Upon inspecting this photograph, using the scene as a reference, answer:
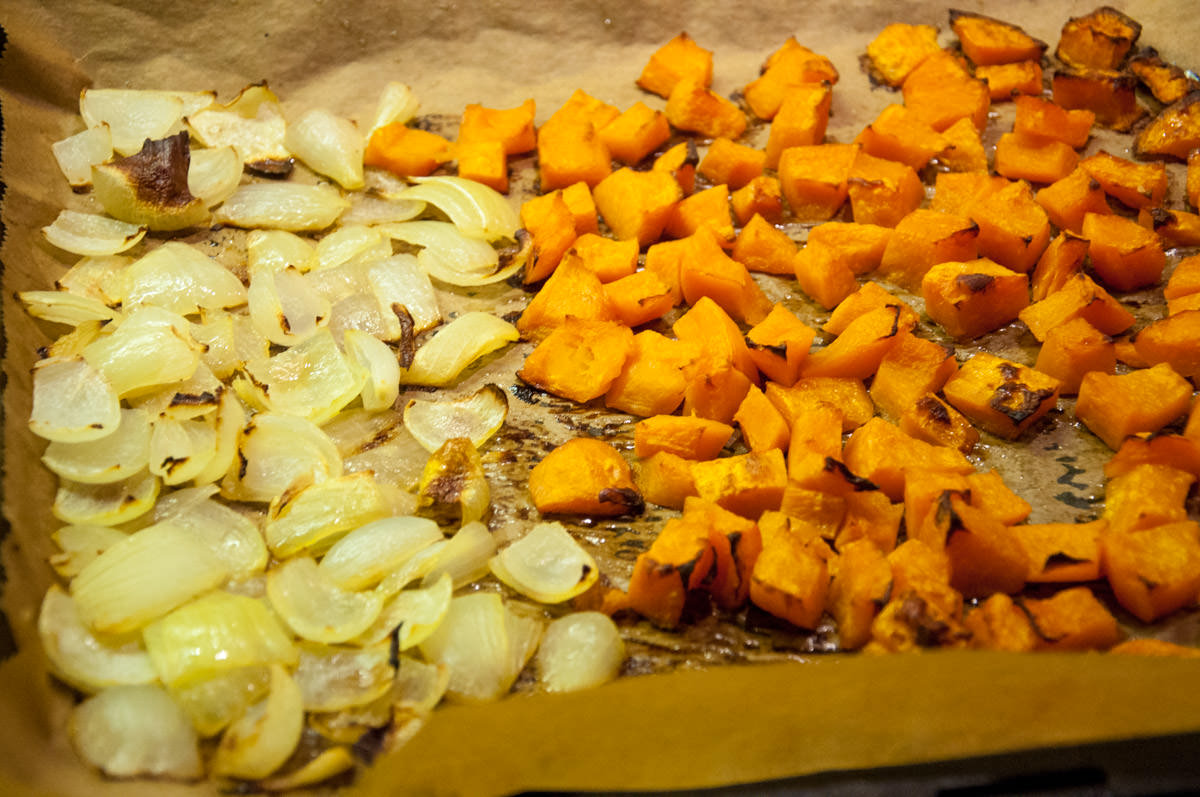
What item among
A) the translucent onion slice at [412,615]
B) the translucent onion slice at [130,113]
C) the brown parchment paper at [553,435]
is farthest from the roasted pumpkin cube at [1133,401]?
the translucent onion slice at [130,113]

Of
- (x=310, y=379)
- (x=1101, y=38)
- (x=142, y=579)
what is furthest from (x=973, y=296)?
(x=142, y=579)

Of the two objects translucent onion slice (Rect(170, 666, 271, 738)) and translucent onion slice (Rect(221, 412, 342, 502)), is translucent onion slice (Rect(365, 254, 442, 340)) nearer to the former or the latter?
translucent onion slice (Rect(221, 412, 342, 502))

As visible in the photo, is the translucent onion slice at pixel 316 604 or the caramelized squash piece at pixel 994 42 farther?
the caramelized squash piece at pixel 994 42

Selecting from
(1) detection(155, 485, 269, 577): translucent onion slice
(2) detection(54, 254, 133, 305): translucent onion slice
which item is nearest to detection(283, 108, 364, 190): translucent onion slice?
(2) detection(54, 254, 133, 305): translucent onion slice

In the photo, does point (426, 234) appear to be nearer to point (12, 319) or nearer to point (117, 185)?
point (117, 185)

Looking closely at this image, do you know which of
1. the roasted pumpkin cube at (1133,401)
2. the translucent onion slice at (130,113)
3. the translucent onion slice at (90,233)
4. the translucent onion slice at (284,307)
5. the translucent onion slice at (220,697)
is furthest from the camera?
the translucent onion slice at (130,113)

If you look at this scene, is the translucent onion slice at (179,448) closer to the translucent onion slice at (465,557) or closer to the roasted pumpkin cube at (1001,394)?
the translucent onion slice at (465,557)

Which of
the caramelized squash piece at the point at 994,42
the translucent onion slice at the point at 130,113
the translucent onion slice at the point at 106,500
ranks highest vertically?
the caramelized squash piece at the point at 994,42

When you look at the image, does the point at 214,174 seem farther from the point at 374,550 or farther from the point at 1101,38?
the point at 1101,38
